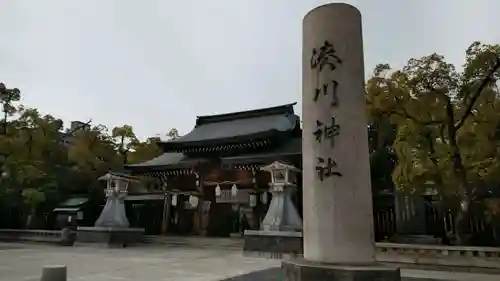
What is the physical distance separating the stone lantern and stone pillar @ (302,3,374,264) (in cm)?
940

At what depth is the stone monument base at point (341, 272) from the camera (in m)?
4.91

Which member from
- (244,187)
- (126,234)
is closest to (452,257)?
(244,187)

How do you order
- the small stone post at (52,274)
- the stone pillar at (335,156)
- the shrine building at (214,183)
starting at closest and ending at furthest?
the stone pillar at (335,156), the small stone post at (52,274), the shrine building at (214,183)

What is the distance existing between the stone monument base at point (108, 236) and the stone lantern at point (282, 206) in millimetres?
8534

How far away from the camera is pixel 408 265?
12312 mm

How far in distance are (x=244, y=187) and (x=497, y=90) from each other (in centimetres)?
1360

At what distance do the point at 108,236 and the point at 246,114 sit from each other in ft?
45.4

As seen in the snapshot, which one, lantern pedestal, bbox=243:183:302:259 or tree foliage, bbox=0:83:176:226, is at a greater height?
tree foliage, bbox=0:83:176:226

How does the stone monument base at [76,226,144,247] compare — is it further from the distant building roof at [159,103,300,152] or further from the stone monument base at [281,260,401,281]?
the stone monument base at [281,260,401,281]

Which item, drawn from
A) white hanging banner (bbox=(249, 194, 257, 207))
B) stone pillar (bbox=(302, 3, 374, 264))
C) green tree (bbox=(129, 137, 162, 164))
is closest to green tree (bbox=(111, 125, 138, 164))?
green tree (bbox=(129, 137, 162, 164))

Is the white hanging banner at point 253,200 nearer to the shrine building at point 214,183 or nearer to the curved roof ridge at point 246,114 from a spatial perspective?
the shrine building at point 214,183

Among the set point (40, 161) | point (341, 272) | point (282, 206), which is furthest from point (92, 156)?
point (341, 272)

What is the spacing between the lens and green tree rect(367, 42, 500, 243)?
1183cm

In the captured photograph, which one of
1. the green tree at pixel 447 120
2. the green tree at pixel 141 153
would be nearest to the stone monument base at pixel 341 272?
the green tree at pixel 447 120
